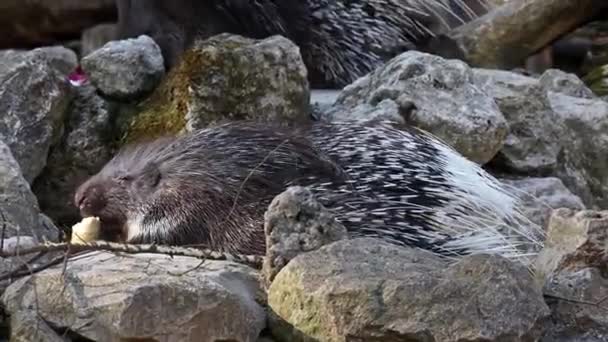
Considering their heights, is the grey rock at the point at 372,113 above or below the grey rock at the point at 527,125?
above

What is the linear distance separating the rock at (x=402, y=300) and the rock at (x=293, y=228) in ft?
0.36

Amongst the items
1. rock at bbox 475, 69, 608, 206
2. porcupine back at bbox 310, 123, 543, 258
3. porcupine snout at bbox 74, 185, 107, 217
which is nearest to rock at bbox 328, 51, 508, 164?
rock at bbox 475, 69, 608, 206

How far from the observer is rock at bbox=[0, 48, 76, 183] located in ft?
10.5

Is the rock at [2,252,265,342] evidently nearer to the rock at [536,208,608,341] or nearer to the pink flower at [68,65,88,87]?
the rock at [536,208,608,341]

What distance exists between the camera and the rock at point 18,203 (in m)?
2.57

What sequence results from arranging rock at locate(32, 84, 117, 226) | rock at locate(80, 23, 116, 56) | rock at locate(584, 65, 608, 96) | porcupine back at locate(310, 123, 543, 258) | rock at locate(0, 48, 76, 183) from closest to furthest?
porcupine back at locate(310, 123, 543, 258) → rock at locate(0, 48, 76, 183) → rock at locate(32, 84, 117, 226) → rock at locate(584, 65, 608, 96) → rock at locate(80, 23, 116, 56)

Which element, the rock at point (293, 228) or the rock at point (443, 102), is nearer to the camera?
the rock at point (293, 228)

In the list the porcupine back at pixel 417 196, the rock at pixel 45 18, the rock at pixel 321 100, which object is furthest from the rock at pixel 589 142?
the rock at pixel 45 18

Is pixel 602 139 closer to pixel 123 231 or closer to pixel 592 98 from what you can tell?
pixel 592 98

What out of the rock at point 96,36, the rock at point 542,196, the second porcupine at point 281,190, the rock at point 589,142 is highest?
the second porcupine at point 281,190

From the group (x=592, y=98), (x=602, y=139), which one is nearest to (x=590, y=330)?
(x=602, y=139)

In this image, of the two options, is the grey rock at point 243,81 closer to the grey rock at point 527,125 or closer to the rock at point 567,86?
the grey rock at point 527,125

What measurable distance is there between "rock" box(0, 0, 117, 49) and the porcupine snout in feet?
10.1

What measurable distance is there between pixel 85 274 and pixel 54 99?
1378 millimetres
